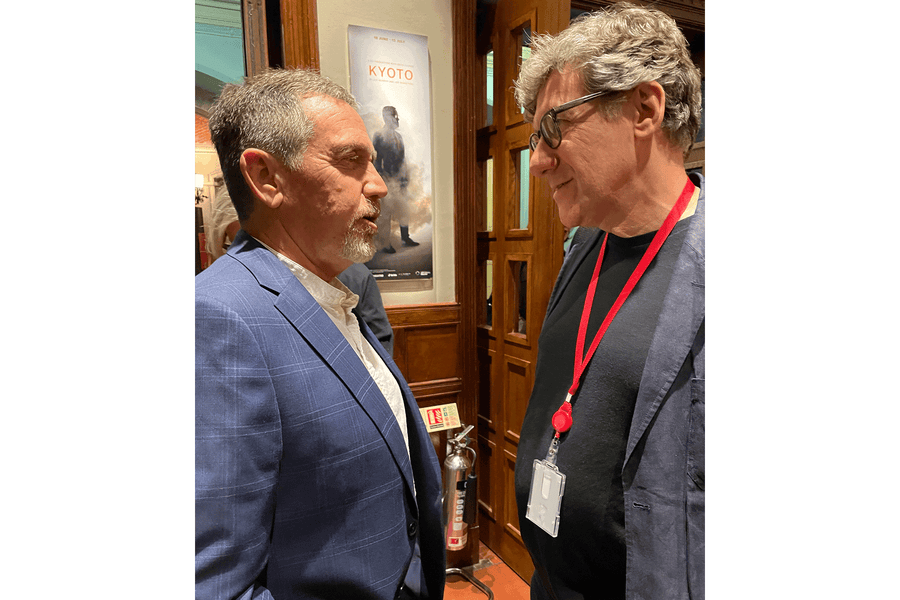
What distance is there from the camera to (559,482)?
101 centimetres

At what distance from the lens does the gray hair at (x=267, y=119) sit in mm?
833

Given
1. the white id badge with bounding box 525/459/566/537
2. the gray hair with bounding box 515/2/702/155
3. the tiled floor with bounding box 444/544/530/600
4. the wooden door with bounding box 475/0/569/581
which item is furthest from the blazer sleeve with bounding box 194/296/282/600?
the tiled floor with bounding box 444/544/530/600

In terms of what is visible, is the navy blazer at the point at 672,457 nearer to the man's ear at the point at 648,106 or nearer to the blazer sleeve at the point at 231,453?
the man's ear at the point at 648,106

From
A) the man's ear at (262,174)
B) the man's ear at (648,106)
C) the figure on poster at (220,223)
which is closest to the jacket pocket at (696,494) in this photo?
the man's ear at (648,106)

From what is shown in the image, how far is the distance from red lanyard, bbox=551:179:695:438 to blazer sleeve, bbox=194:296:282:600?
0.62m

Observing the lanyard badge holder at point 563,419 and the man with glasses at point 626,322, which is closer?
the man with glasses at point 626,322

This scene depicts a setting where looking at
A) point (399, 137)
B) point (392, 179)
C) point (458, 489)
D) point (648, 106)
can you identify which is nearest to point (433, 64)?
point (399, 137)

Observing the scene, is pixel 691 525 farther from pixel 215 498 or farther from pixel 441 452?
pixel 441 452

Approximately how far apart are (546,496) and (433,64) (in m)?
1.27

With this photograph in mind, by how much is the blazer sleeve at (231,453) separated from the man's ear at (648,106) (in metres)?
0.85

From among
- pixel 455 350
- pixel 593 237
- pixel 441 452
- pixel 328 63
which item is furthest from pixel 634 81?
pixel 441 452

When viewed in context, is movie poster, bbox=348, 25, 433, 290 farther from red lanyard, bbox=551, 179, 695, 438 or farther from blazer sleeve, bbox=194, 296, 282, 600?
blazer sleeve, bbox=194, 296, 282, 600

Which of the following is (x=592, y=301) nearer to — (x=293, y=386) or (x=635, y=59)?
(x=635, y=59)

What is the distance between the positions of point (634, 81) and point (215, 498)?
Result: 3.45ft
